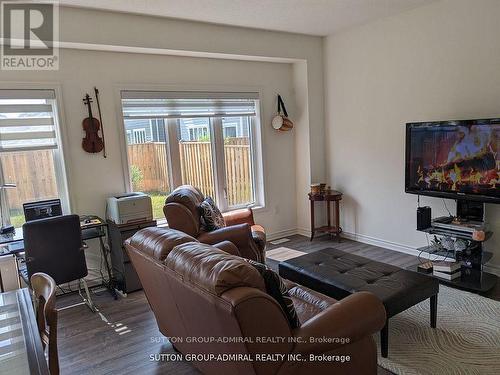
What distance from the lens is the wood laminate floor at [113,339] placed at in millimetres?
2434

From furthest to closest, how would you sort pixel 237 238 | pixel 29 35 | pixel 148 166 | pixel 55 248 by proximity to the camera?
1. pixel 148 166
2. pixel 237 238
3. pixel 29 35
4. pixel 55 248

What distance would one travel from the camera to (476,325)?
8.80 ft

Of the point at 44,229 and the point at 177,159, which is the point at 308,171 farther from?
the point at 44,229

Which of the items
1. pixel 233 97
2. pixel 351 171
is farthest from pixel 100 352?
pixel 351 171

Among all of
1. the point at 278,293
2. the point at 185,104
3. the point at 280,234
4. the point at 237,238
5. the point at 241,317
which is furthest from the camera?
the point at 280,234

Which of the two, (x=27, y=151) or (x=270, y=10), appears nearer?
(x=27, y=151)

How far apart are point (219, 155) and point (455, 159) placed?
2.66 metres

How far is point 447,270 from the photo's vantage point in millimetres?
3316

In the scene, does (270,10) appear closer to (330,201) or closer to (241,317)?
(330,201)

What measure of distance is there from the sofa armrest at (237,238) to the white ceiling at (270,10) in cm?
209

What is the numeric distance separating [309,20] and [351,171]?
6.32 ft

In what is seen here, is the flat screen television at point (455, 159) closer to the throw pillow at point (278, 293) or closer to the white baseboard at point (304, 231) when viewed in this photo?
the white baseboard at point (304, 231)

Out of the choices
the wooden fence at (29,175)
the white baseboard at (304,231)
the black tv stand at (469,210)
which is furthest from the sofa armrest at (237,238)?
the black tv stand at (469,210)

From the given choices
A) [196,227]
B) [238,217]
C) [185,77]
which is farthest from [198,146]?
[196,227]
